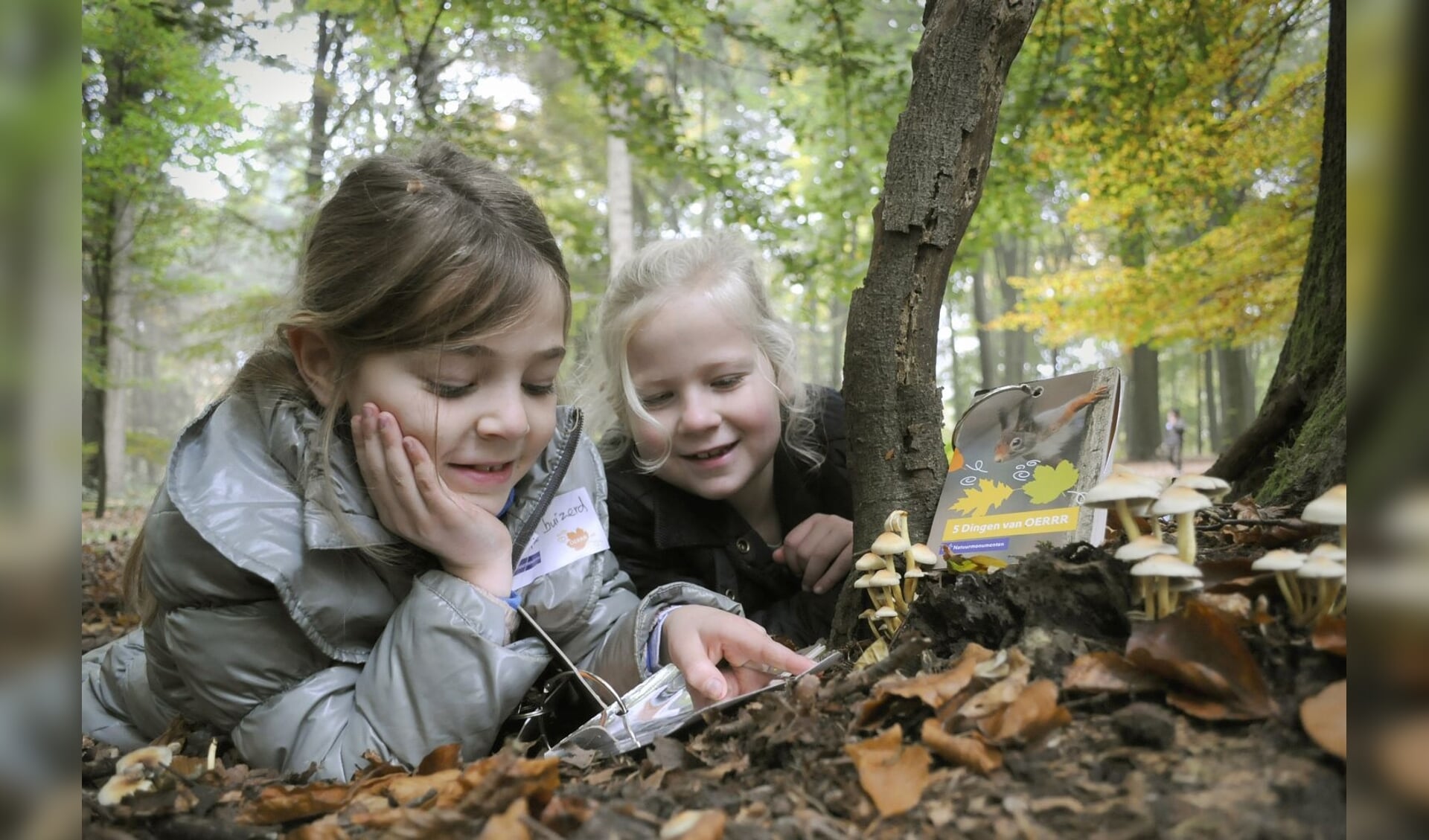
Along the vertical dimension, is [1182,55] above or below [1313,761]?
above

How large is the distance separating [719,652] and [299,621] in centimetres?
111

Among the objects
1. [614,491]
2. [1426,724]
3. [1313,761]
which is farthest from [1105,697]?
[614,491]

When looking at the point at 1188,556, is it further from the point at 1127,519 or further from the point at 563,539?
the point at 563,539

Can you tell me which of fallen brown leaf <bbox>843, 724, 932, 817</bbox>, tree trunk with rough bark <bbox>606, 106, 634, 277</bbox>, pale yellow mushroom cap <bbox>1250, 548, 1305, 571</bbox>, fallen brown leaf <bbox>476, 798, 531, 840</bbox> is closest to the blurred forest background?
tree trunk with rough bark <bbox>606, 106, 634, 277</bbox>

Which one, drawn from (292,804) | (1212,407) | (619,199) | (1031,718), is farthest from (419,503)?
(1212,407)

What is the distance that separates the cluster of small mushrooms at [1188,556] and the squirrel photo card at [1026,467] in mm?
417

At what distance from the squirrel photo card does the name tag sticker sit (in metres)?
1.09

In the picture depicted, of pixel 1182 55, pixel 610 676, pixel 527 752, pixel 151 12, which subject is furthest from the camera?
pixel 1182 55

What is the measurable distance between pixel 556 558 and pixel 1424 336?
→ 2288 mm

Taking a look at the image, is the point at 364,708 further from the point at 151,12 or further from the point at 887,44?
the point at 887,44

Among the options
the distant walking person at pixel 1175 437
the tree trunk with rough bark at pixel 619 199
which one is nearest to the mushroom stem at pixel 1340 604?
the tree trunk with rough bark at pixel 619 199

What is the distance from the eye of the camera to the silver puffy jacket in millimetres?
2074

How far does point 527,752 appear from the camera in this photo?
2301 millimetres

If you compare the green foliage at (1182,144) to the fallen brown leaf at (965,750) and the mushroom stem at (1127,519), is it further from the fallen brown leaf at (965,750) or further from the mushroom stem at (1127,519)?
the fallen brown leaf at (965,750)
